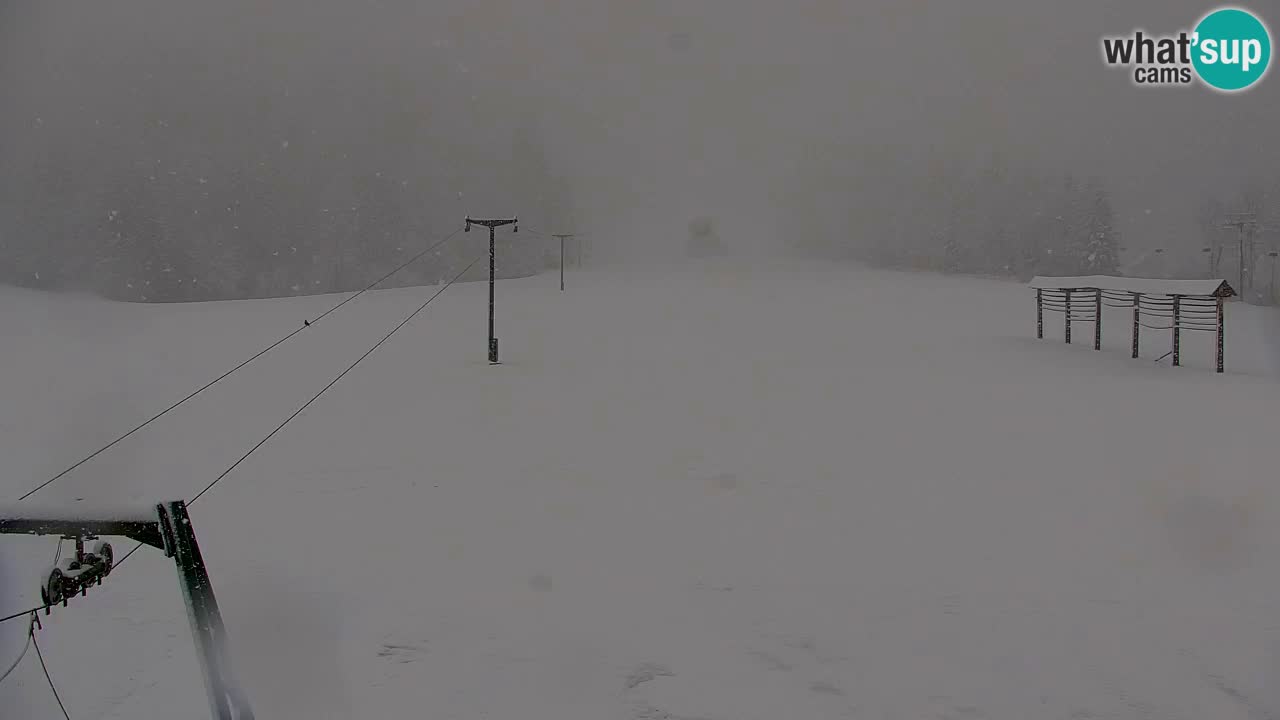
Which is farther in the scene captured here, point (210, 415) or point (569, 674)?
point (210, 415)

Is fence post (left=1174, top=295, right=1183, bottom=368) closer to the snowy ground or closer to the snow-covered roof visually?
the snow-covered roof

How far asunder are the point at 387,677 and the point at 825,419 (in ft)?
37.1

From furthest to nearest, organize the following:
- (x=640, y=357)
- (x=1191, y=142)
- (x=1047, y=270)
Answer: (x=1191, y=142) < (x=1047, y=270) < (x=640, y=357)

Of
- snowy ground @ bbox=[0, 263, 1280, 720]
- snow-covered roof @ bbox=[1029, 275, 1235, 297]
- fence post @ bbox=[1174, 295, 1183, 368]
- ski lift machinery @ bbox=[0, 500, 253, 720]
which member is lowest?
snowy ground @ bbox=[0, 263, 1280, 720]

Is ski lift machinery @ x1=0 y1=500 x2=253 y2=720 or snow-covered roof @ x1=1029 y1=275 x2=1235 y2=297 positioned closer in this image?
ski lift machinery @ x1=0 y1=500 x2=253 y2=720

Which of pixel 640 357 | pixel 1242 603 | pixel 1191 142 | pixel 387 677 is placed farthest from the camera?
pixel 1191 142

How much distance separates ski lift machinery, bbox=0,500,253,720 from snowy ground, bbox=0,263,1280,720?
1.52 metres

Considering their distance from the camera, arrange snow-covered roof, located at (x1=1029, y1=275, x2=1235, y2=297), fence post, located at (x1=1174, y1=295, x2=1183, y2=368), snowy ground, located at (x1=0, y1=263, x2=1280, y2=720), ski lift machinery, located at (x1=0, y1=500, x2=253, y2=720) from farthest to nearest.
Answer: fence post, located at (x1=1174, y1=295, x2=1183, y2=368) → snow-covered roof, located at (x1=1029, y1=275, x2=1235, y2=297) → snowy ground, located at (x1=0, y1=263, x2=1280, y2=720) → ski lift machinery, located at (x1=0, y1=500, x2=253, y2=720)

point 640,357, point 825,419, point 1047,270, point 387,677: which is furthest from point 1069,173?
point 387,677

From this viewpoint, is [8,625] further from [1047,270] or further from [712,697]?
[1047,270]

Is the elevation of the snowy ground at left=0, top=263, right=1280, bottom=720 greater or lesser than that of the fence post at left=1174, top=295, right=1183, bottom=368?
lesser

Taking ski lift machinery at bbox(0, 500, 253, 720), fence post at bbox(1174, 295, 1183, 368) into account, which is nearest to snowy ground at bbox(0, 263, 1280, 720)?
fence post at bbox(1174, 295, 1183, 368)

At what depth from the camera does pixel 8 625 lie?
19.2ft

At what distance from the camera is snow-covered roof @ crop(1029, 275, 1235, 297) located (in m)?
19.2
